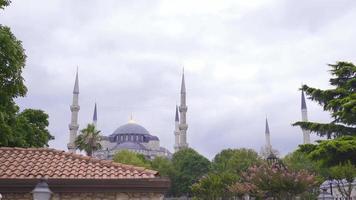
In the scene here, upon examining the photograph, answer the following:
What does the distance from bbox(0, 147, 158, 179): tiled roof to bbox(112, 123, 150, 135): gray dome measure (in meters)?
86.2

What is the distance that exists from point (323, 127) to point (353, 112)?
179cm

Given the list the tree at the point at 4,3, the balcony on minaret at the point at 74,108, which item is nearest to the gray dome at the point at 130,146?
the balcony on minaret at the point at 74,108

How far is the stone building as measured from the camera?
9.38 m

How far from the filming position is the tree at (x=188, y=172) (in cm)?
5372

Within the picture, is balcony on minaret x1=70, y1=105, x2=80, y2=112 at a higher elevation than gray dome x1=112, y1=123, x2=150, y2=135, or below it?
below

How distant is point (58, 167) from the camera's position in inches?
397

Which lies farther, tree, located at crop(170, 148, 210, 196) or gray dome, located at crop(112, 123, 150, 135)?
gray dome, located at crop(112, 123, 150, 135)

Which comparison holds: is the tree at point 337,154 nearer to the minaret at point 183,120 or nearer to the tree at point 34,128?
the tree at point 34,128

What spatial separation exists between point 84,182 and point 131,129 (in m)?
88.7


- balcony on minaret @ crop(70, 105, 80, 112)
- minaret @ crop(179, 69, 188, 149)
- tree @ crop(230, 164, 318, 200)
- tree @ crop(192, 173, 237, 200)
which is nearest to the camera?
tree @ crop(230, 164, 318, 200)

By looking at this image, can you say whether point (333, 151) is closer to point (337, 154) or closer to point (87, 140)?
point (337, 154)

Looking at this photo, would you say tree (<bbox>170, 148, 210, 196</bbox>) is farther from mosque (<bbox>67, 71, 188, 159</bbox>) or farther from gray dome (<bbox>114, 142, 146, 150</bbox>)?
gray dome (<bbox>114, 142, 146, 150</bbox>)

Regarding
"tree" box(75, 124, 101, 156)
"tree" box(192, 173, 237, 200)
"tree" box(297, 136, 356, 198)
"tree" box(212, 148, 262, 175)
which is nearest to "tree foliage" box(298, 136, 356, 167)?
"tree" box(297, 136, 356, 198)

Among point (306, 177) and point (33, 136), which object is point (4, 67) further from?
point (33, 136)
